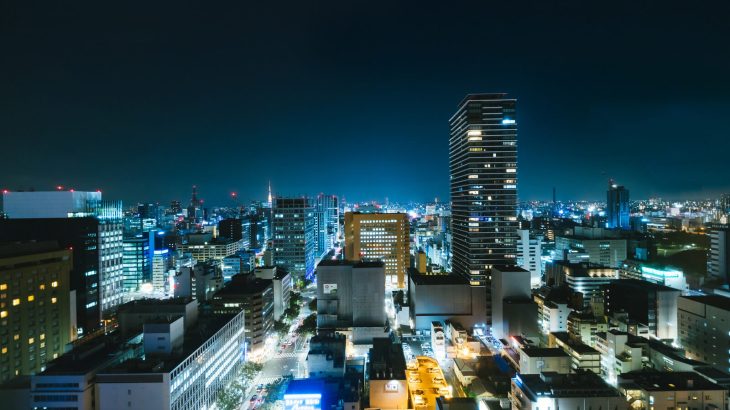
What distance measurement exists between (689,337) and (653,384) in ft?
48.9

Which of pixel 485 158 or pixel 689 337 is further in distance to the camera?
pixel 485 158

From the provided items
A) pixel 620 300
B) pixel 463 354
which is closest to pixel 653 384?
pixel 463 354

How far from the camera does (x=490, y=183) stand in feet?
140

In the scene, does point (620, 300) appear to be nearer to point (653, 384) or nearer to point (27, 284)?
point (653, 384)

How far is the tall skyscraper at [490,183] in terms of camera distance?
1657 inches

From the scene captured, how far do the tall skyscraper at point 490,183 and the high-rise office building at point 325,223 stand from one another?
44.8 meters

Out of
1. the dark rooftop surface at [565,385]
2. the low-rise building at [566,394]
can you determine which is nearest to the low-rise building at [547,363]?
the dark rooftop surface at [565,385]

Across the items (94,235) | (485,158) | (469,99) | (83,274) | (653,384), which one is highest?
(469,99)

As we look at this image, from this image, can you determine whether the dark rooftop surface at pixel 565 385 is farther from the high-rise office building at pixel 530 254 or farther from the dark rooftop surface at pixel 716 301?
the high-rise office building at pixel 530 254

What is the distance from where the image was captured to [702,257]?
178 feet

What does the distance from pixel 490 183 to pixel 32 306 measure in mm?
43288

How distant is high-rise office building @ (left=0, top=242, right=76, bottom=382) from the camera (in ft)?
86.2

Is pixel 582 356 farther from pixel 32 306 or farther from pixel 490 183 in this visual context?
pixel 32 306

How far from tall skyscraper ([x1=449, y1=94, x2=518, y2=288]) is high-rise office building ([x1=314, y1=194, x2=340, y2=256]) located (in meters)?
44.8
